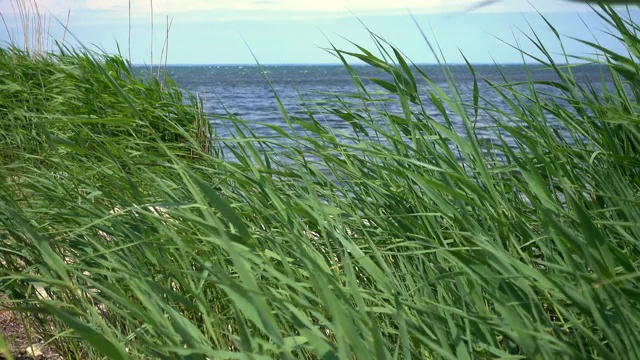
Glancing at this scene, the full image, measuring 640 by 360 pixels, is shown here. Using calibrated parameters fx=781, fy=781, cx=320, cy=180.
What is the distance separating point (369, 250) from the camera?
1437 millimetres

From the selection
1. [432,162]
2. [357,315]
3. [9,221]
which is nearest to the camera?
[357,315]

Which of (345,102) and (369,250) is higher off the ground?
(345,102)

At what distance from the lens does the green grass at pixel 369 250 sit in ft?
3.05

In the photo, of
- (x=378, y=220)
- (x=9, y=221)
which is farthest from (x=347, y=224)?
(x=9, y=221)

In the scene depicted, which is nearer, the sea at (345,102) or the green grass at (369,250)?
the green grass at (369,250)

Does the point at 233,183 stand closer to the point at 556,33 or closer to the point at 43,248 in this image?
the point at 43,248

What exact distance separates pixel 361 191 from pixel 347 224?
0.48ft

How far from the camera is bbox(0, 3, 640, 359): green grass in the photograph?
929 millimetres

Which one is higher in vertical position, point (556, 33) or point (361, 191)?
point (556, 33)

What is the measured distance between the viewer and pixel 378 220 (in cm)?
136

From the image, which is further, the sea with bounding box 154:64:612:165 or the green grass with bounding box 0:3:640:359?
the sea with bounding box 154:64:612:165

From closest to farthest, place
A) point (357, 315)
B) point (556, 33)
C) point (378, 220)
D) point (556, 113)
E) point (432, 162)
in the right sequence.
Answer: point (357, 315), point (378, 220), point (432, 162), point (556, 113), point (556, 33)

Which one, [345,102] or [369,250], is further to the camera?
[345,102]

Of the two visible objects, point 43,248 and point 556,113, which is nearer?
point 43,248
